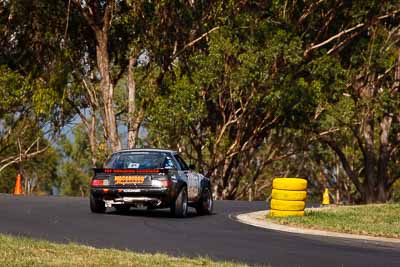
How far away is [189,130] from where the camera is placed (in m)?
45.6

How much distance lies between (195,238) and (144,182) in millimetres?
4837

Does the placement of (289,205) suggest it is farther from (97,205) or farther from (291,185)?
(97,205)

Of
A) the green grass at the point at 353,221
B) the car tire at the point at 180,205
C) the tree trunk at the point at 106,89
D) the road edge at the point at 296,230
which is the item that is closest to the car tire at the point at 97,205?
the car tire at the point at 180,205

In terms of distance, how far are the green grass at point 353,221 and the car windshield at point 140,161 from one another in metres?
2.56

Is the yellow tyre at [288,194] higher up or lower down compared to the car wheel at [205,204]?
higher up

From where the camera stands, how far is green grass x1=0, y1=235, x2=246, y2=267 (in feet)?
34.9

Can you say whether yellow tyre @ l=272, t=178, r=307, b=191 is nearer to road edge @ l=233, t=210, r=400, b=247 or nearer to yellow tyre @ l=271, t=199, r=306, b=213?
yellow tyre @ l=271, t=199, r=306, b=213

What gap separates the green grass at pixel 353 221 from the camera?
17.6 meters

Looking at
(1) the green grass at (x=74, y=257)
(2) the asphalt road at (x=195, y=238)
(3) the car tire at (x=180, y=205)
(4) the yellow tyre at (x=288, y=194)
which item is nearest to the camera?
(1) the green grass at (x=74, y=257)

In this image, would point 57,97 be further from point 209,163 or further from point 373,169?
point 373,169

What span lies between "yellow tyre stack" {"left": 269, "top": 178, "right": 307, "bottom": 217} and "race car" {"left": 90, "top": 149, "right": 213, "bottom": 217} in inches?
73.5

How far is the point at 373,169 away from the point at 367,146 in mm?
1294

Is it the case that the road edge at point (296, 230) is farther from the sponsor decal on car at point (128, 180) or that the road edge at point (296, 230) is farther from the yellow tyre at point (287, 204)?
the sponsor decal on car at point (128, 180)

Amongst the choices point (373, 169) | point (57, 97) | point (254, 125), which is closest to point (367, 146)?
point (373, 169)
